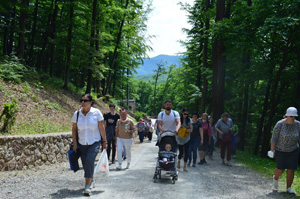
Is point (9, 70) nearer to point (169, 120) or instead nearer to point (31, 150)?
point (31, 150)

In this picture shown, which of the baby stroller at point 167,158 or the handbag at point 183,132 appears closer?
the baby stroller at point 167,158

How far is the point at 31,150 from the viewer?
891 cm

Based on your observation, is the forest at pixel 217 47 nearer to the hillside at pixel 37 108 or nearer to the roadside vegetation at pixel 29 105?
the roadside vegetation at pixel 29 105

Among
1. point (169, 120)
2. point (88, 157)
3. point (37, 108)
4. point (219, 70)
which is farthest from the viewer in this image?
point (219, 70)

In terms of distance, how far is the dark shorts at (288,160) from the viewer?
274 inches

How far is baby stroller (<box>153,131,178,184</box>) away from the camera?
7.94m

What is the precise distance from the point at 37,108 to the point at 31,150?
5.58 meters

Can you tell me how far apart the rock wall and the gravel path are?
307mm

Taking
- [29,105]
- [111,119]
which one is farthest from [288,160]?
[29,105]

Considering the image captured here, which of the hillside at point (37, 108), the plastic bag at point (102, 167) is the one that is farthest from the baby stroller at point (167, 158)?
the hillside at point (37, 108)

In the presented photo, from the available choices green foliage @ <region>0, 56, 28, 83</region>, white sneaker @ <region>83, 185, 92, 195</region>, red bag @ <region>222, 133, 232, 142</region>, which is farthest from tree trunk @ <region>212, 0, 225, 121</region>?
white sneaker @ <region>83, 185, 92, 195</region>

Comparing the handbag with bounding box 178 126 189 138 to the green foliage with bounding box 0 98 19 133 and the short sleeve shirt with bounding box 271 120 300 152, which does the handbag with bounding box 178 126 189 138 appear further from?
the green foliage with bounding box 0 98 19 133

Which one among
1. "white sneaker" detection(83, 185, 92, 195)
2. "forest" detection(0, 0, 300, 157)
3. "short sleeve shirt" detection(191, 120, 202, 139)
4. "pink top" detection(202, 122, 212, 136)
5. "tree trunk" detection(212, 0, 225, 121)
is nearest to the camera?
"white sneaker" detection(83, 185, 92, 195)

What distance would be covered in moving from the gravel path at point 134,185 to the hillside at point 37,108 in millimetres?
2751
